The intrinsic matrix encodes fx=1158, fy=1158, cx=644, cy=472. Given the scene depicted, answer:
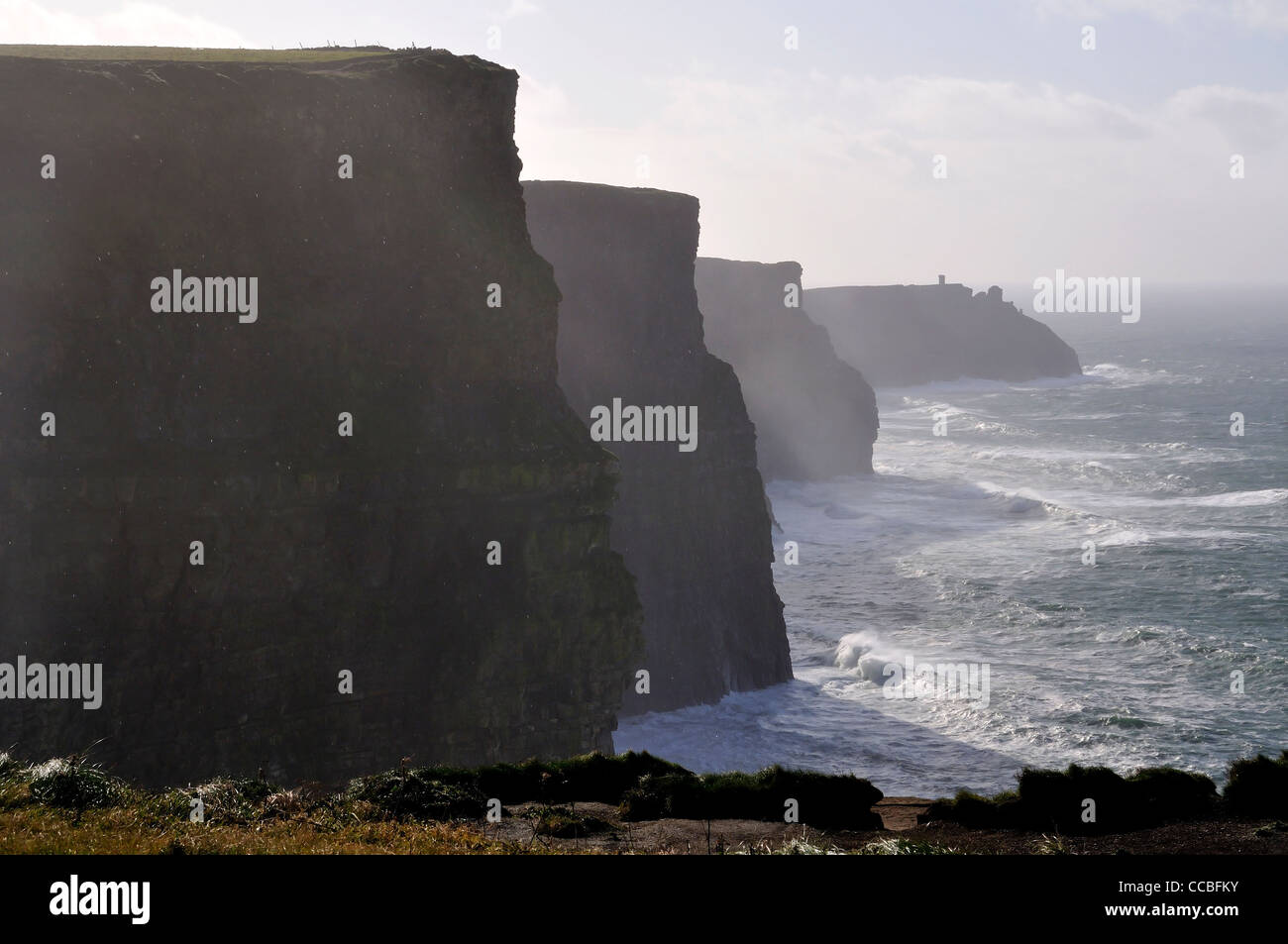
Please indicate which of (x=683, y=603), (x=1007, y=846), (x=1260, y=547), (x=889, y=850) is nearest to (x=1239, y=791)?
(x=1007, y=846)

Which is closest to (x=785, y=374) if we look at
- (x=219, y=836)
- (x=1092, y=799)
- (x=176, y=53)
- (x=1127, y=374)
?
(x=176, y=53)

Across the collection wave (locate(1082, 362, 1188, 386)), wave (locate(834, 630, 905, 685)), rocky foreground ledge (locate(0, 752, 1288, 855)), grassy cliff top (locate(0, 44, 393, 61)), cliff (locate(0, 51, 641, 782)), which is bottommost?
wave (locate(834, 630, 905, 685))

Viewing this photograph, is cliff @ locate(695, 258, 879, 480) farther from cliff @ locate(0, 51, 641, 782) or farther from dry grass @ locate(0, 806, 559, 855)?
dry grass @ locate(0, 806, 559, 855)

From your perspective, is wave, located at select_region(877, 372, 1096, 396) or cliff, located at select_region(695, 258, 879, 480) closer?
cliff, located at select_region(695, 258, 879, 480)

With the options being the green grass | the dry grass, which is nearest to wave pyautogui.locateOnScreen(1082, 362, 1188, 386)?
the green grass

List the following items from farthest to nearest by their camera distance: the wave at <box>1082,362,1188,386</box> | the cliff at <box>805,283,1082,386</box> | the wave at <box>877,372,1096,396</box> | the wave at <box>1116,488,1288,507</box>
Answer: the cliff at <box>805,283,1082,386</box> < the wave at <box>877,372,1096,396</box> < the wave at <box>1082,362,1188,386</box> < the wave at <box>1116,488,1288,507</box>
